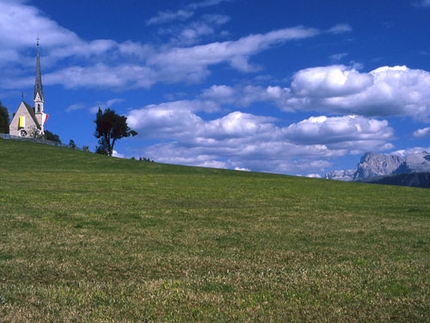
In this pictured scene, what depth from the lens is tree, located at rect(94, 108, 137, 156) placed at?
504 feet

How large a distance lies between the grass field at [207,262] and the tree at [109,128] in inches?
4745

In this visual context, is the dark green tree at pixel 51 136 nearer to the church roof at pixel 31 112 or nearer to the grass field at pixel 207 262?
the church roof at pixel 31 112

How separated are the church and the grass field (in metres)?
140

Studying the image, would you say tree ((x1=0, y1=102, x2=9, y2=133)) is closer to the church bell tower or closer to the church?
the church

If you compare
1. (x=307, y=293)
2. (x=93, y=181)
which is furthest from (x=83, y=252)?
(x=93, y=181)

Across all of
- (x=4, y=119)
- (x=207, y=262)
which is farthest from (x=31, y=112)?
(x=207, y=262)

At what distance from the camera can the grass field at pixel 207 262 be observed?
994cm

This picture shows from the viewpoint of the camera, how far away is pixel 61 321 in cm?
923

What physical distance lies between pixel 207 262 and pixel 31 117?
174 m

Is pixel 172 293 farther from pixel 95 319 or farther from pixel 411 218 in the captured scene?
pixel 411 218

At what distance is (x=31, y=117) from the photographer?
177m

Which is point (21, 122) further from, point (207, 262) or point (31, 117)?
point (207, 262)

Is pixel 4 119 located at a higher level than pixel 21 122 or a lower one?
lower

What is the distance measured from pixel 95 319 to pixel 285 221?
1839 centimetres
